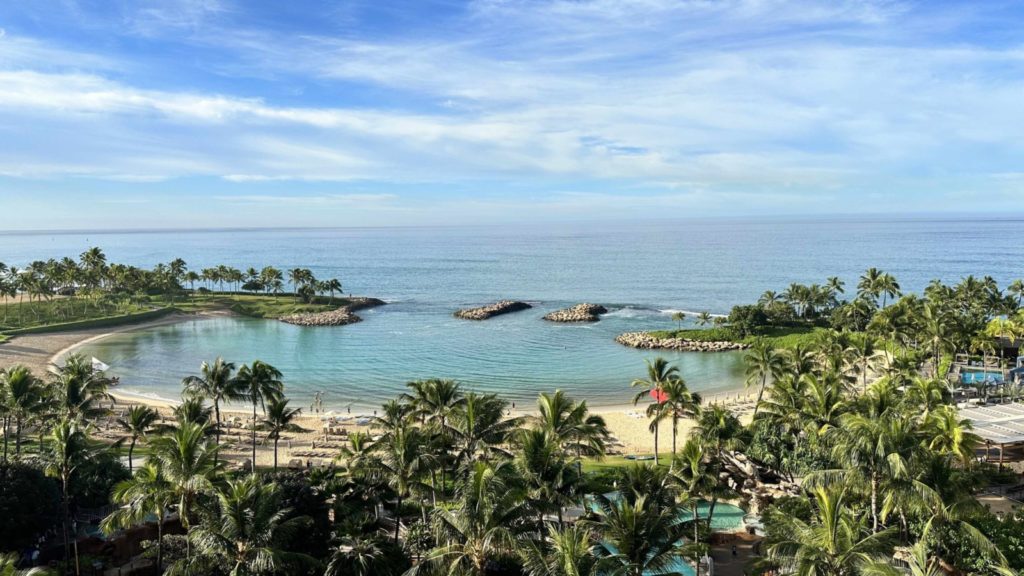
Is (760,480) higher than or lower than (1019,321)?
lower

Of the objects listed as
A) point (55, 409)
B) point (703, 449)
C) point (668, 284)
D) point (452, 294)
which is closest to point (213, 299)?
point (452, 294)

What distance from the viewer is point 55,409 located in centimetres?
3688

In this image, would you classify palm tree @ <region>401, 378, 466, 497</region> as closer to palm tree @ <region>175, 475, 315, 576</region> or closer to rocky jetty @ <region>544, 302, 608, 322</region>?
palm tree @ <region>175, 475, 315, 576</region>

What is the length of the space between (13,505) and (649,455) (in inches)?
1375

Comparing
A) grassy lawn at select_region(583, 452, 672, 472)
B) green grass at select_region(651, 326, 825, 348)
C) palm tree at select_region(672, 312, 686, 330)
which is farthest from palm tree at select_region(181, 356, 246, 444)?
palm tree at select_region(672, 312, 686, 330)

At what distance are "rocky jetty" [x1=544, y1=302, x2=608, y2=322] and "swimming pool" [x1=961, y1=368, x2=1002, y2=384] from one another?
5820 cm

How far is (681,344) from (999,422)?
49.1 meters

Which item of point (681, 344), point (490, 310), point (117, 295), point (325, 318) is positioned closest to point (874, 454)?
point (681, 344)

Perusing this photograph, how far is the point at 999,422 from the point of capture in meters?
38.6

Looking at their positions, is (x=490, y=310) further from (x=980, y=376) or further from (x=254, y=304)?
(x=980, y=376)

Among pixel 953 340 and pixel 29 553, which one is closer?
pixel 29 553

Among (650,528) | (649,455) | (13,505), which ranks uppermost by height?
(650,528)

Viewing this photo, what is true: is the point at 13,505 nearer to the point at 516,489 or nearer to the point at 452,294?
the point at 516,489

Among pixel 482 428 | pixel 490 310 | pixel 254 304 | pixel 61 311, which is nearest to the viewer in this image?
pixel 482 428
